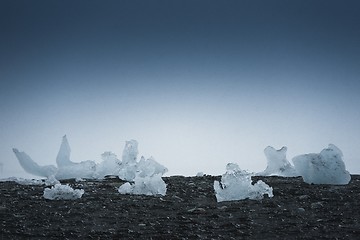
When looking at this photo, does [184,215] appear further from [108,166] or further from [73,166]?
[73,166]

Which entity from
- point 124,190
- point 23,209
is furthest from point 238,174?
point 23,209

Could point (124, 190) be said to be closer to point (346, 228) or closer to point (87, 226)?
point (87, 226)

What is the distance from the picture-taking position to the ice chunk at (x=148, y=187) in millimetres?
9617

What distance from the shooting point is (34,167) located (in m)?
13.3

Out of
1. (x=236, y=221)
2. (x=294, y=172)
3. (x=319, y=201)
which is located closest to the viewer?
(x=236, y=221)

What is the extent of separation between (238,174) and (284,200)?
961mm

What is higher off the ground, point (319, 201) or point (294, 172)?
point (294, 172)

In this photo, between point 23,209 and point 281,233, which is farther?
→ point 23,209

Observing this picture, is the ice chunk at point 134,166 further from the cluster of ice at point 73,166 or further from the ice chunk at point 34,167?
the ice chunk at point 34,167

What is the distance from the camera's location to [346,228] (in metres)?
6.71

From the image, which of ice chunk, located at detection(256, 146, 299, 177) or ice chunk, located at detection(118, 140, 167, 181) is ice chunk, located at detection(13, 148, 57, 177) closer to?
ice chunk, located at detection(118, 140, 167, 181)

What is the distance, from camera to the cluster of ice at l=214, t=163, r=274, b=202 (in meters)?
8.91

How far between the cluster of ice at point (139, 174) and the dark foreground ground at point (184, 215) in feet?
1.04

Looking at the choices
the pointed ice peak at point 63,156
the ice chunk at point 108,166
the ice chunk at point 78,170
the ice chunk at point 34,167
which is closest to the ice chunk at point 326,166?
the ice chunk at point 108,166
